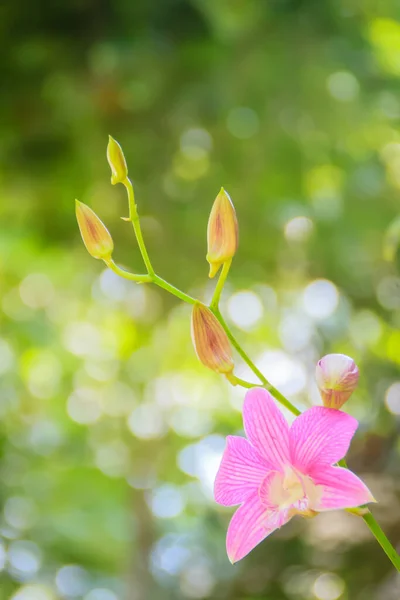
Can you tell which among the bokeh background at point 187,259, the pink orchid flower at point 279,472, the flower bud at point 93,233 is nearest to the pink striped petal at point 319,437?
the pink orchid flower at point 279,472

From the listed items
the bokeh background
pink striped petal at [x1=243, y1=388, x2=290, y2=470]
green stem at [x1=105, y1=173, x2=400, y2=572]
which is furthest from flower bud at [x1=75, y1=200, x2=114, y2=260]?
the bokeh background

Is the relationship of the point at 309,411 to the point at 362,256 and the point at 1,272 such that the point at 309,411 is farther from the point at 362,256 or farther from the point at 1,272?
the point at 1,272

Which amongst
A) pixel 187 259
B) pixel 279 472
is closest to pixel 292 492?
pixel 279 472

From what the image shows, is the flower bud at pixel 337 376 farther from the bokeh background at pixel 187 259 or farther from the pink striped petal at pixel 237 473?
the bokeh background at pixel 187 259

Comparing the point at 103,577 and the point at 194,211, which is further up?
the point at 194,211

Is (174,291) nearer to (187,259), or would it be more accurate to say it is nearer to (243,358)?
(243,358)

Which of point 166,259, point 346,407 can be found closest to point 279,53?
point 166,259
